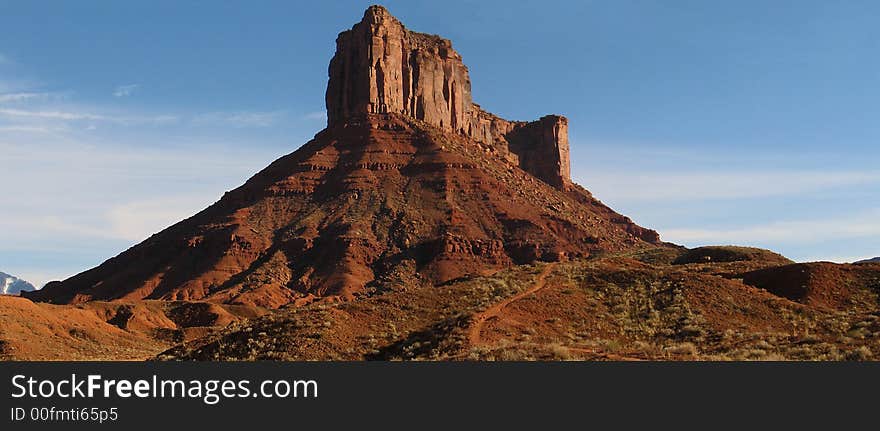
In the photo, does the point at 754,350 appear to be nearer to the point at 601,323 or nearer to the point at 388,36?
the point at 601,323

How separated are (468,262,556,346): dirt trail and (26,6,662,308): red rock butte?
165ft

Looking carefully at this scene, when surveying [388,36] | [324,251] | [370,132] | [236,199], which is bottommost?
[324,251]

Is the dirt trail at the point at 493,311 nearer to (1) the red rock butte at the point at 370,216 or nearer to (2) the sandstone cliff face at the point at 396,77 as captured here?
(1) the red rock butte at the point at 370,216

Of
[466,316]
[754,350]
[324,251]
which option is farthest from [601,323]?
[324,251]

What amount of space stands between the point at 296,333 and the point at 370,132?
106 meters

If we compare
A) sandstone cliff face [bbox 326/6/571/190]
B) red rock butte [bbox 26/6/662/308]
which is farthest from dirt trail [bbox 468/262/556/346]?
sandstone cliff face [bbox 326/6/571/190]

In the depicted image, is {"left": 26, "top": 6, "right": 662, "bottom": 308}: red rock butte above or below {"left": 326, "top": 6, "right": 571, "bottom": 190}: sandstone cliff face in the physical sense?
below

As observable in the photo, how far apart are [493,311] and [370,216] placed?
8568cm

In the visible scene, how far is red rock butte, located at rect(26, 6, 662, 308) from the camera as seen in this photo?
107562mm

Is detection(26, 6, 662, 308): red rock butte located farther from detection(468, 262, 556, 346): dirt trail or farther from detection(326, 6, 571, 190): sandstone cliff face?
detection(468, 262, 556, 346): dirt trail

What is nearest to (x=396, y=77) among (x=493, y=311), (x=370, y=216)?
(x=370, y=216)

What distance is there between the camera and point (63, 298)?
11350 cm

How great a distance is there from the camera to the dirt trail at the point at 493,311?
29.8 meters

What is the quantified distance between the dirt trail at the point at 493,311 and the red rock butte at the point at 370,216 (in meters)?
50.4
